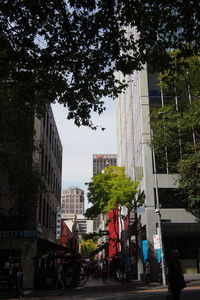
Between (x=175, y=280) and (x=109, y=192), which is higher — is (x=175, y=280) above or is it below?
below

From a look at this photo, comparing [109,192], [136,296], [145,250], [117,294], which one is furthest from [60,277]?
[109,192]

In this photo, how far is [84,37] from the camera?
961 cm

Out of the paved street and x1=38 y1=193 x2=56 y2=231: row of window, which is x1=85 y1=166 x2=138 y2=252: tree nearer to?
x1=38 y1=193 x2=56 y2=231: row of window

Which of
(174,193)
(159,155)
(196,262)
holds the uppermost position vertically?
(159,155)

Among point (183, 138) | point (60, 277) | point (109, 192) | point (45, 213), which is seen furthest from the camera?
point (45, 213)

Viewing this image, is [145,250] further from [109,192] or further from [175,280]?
[175,280]

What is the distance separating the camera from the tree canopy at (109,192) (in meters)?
A: 31.8

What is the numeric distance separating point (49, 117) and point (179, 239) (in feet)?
58.9

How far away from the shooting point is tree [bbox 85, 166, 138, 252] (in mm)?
31844

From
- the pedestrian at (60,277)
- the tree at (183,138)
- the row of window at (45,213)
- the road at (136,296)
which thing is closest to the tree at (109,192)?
the row of window at (45,213)

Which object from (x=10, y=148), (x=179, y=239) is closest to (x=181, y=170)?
(x=179, y=239)

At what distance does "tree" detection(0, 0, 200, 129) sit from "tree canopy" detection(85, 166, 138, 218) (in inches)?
864

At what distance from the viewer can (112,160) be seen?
196m

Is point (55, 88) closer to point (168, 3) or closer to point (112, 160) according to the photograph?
point (168, 3)
